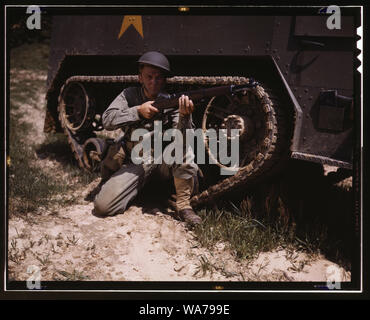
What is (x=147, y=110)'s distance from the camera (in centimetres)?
379

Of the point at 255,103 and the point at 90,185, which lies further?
the point at 90,185

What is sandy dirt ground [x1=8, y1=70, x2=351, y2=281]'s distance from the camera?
10.4 ft

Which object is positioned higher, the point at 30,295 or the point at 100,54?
the point at 100,54

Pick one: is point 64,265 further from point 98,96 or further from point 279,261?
point 98,96

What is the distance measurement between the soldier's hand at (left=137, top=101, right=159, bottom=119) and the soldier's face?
0.25m

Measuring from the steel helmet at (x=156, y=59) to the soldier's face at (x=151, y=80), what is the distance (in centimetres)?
9

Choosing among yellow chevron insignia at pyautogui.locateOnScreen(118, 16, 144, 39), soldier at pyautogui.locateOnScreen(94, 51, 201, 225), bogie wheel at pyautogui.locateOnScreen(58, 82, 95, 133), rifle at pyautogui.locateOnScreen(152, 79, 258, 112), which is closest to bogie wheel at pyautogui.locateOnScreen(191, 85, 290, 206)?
soldier at pyautogui.locateOnScreen(94, 51, 201, 225)

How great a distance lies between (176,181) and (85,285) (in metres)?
1.60

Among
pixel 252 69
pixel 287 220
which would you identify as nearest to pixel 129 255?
pixel 287 220

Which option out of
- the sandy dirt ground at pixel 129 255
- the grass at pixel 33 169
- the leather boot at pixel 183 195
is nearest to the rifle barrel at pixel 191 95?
the leather boot at pixel 183 195

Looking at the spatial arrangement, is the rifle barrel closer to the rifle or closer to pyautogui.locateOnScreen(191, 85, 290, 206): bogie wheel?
the rifle

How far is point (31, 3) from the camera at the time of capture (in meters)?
3.04

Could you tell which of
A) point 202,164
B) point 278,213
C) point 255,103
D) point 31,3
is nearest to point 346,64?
point 255,103

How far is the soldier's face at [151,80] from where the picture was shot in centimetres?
390
